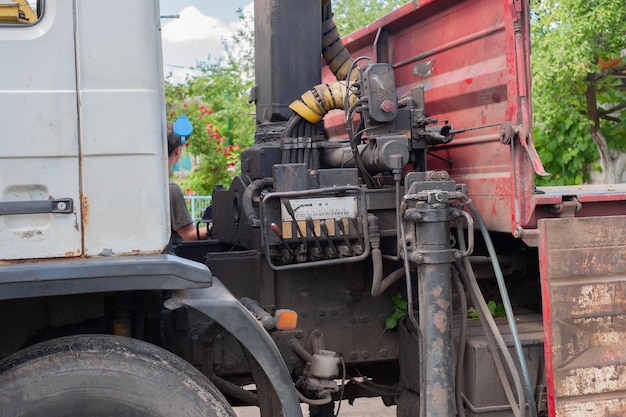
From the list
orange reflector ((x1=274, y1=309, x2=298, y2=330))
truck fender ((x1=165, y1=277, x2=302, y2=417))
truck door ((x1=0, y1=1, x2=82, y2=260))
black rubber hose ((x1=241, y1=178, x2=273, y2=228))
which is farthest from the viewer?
A: black rubber hose ((x1=241, y1=178, x2=273, y2=228))

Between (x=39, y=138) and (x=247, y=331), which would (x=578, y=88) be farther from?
(x=39, y=138)

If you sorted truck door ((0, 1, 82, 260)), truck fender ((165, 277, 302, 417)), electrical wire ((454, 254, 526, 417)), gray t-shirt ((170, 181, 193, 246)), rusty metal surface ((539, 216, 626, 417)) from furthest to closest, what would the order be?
gray t-shirt ((170, 181, 193, 246))
electrical wire ((454, 254, 526, 417))
rusty metal surface ((539, 216, 626, 417))
truck fender ((165, 277, 302, 417))
truck door ((0, 1, 82, 260))

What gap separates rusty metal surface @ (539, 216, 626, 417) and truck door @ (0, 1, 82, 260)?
185cm

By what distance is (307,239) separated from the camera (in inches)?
126

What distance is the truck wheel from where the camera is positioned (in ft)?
7.85

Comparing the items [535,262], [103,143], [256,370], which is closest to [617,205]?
[535,262]

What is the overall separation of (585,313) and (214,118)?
10.3 metres

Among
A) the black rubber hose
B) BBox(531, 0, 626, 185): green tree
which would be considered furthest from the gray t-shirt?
BBox(531, 0, 626, 185): green tree

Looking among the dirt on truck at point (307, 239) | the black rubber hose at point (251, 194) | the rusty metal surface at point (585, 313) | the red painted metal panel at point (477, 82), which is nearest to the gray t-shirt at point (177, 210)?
the dirt on truck at point (307, 239)

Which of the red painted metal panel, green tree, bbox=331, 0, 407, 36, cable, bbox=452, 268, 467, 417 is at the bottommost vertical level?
cable, bbox=452, 268, 467, 417

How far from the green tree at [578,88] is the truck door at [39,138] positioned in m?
6.94

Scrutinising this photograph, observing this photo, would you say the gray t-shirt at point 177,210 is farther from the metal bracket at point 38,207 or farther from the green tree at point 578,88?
the green tree at point 578,88

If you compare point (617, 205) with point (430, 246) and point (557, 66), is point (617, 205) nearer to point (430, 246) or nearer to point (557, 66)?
point (430, 246)

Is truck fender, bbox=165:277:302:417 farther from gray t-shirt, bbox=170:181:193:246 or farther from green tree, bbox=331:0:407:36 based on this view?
green tree, bbox=331:0:407:36
